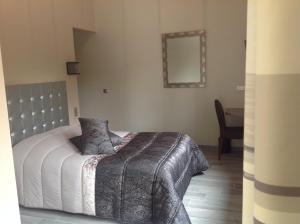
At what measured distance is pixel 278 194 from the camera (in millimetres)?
466

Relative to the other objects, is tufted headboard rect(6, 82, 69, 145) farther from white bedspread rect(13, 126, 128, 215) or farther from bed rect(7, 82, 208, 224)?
white bedspread rect(13, 126, 128, 215)

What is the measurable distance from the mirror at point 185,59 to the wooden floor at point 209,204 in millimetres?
1695

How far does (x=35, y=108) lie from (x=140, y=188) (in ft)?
6.40

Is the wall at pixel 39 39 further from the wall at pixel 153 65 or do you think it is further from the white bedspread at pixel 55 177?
the white bedspread at pixel 55 177

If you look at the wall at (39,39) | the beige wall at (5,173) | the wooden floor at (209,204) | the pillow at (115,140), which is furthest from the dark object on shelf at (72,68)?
the beige wall at (5,173)

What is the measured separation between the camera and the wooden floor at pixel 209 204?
269 centimetres

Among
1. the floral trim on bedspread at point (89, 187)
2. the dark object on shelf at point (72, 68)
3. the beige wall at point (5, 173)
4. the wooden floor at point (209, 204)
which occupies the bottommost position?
the wooden floor at point (209, 204)

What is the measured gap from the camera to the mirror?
4.70 m

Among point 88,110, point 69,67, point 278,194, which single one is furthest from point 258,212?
point 88,110

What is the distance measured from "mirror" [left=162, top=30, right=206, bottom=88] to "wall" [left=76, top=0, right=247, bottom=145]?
0.35 feet

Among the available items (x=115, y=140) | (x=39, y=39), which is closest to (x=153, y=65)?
(x=39, y=39)

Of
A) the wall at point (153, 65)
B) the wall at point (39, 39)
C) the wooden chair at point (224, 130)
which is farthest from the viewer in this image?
the wall at point (153, 65)

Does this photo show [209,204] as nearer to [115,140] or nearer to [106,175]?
[106,175]

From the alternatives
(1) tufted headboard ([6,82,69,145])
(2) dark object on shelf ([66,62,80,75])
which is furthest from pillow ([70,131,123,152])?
(2) dark object on shelf ([66,62,80,75])
